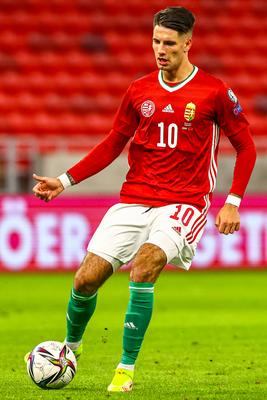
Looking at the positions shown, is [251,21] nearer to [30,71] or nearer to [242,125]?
[30,71]

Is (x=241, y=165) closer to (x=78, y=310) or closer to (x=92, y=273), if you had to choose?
(x=92, y=273)

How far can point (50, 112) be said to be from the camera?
1875 cm

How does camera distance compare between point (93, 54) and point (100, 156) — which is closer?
point (100, 156)

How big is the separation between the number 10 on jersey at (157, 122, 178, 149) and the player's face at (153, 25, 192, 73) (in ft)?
1.06

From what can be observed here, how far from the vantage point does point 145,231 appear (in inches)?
257

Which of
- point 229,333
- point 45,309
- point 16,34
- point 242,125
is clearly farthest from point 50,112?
point 242,125

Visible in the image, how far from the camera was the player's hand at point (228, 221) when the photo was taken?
20.9 ft

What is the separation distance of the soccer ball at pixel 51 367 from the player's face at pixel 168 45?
1.70 metres

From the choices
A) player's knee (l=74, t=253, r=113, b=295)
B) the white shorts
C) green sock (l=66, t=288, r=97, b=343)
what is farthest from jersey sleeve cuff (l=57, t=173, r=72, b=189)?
green sock (l=66, t=288, r=97, b=343)

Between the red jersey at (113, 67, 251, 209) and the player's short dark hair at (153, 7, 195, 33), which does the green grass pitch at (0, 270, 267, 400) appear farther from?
the player's short dark hair at (153, 7, 195, 33)

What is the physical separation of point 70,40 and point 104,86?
4.54 ft

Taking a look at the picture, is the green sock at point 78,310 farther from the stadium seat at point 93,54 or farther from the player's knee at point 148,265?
the stadium seat at point 93,54

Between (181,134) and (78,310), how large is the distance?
115 centimetres

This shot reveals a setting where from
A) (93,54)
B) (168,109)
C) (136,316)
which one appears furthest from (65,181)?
(93,54)
